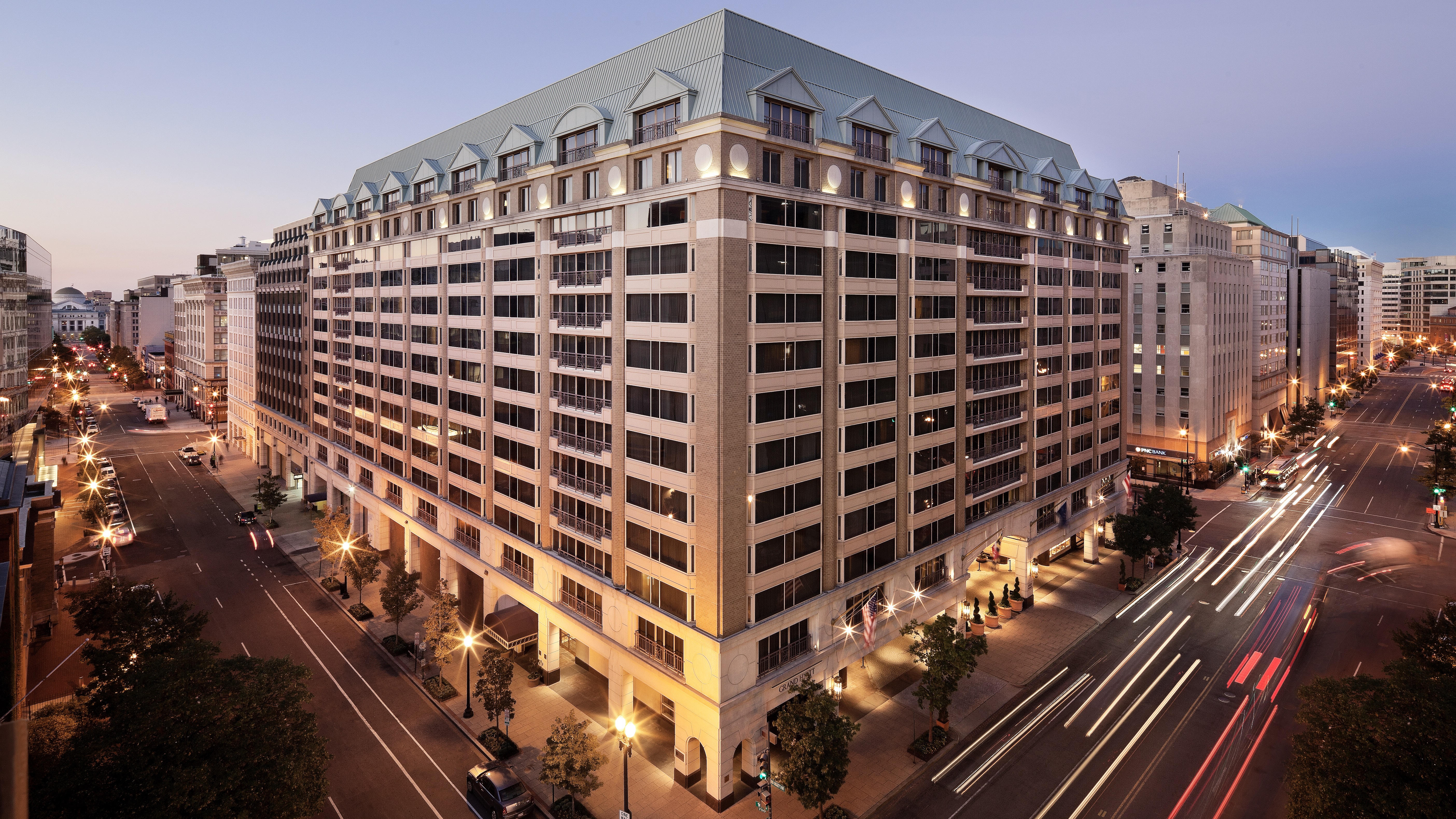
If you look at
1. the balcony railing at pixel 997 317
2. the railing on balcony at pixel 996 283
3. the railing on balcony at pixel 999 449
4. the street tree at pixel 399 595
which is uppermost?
the railing on balcony at pixel 996 283

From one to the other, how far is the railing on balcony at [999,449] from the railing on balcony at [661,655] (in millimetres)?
27150

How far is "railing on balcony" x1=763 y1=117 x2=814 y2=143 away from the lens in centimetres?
3434

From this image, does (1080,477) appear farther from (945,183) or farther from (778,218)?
(778,218)

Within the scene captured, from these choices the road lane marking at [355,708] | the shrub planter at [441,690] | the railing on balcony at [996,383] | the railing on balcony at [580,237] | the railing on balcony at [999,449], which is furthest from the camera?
the railing on balcony at [999,449]

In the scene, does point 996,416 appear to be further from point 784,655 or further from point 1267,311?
point 1267,311

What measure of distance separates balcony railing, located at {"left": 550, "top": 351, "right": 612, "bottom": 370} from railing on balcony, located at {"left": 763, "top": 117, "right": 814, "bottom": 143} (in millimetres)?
15106

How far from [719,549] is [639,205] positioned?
18810 mm

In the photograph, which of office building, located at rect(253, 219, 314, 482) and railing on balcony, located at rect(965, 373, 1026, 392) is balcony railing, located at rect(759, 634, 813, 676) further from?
office building, located at rect(253, 219, 314, 482)

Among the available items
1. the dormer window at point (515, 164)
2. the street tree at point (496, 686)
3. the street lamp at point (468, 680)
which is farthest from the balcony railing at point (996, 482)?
the dormer window at point (515, 164)

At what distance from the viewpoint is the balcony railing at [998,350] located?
49969 millimetres

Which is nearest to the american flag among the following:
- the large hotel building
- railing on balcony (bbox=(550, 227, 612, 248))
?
the large hotel building

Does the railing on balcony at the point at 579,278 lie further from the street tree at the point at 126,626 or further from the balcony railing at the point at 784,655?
the street tree at the point at 126,626

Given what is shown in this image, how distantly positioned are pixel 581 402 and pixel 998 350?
108 feet

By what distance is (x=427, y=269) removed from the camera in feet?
191
